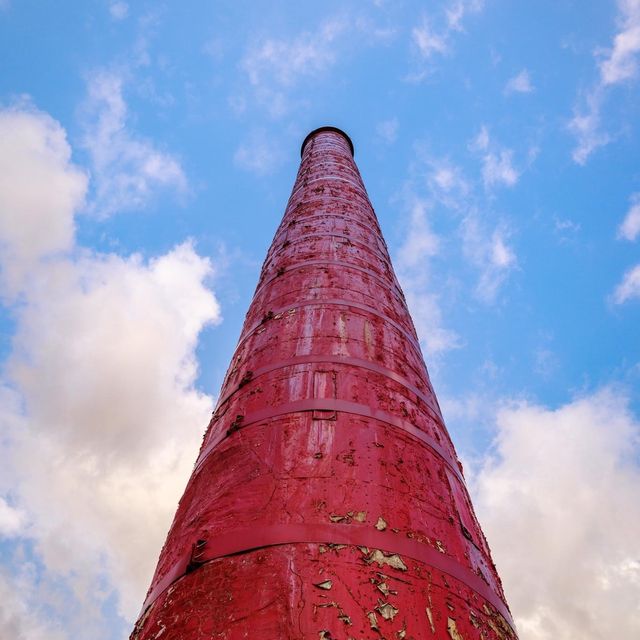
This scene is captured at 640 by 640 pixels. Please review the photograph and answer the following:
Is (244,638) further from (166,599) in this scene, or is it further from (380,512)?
(380,512)

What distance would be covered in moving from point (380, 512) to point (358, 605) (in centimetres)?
57

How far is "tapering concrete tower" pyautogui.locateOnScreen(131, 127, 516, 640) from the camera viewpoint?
7.39 feet

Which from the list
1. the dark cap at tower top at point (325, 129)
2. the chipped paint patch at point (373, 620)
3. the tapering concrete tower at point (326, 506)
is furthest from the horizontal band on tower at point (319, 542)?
the dark cap at tower top at point (325, 129)

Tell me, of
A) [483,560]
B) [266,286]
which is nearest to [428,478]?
[483,560]

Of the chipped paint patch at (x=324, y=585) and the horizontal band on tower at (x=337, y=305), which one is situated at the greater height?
the horizontal band on tower at (x=337, y=305)

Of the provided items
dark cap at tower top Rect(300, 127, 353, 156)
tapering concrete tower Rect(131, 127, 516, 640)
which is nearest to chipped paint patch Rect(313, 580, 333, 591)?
tapering concrete tower Rect(131, 127, 516, 640)

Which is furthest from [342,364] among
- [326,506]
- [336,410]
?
→ [326,506]

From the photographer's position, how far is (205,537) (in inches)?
108

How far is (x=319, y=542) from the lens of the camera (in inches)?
97.7

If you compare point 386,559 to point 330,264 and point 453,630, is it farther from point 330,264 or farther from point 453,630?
point 330,264

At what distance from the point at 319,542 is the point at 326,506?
0.24m

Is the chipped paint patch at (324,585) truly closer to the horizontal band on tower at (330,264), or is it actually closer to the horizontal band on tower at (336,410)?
the horizontal band on tower at (336,410)

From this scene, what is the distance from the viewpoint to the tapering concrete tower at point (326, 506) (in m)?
2.25

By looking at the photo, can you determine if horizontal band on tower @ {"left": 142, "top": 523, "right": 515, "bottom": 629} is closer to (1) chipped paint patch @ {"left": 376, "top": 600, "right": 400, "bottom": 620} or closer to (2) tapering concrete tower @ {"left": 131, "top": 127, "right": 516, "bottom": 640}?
(2) tapering concrete tower @ {"left": 131, "top": 127, "right": 516, "bottom": 640}
